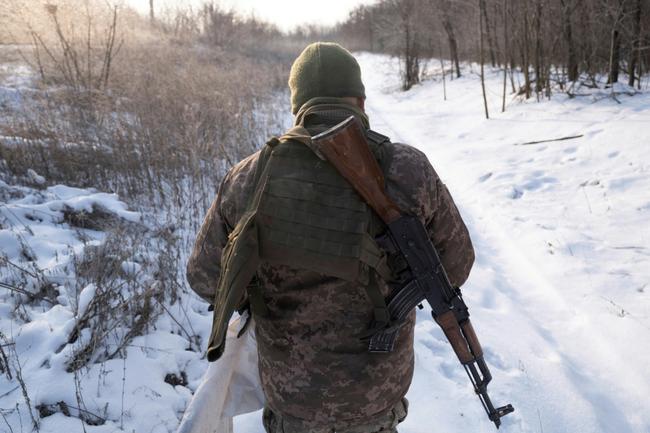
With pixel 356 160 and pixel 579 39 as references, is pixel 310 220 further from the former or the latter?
pixel 579 39

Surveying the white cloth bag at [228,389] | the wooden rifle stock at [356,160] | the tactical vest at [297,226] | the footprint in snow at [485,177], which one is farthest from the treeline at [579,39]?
the white cloth bag at [228,389]

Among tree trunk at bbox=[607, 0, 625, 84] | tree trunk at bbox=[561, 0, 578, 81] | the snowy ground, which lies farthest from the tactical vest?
tree trunk at bbox=[561, 0, 578, 81]

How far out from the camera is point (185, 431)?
4.53ft

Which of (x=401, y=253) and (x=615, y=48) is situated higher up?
(x=615, y=48)

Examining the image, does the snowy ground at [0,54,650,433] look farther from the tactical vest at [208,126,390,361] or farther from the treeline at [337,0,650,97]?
the treeline at [337,0,650,97]

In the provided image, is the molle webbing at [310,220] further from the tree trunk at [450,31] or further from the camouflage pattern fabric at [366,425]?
the tree trunk at [450,31]

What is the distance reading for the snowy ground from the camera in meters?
2.19

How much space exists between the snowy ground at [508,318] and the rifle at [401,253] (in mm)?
1009

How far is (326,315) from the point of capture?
1294 millimetres

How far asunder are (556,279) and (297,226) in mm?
3091

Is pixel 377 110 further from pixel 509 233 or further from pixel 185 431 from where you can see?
pixel 185 431

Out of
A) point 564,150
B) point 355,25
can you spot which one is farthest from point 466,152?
point 355,25

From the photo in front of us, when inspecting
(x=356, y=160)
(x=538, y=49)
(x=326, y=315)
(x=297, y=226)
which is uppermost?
(x=538, y=49)

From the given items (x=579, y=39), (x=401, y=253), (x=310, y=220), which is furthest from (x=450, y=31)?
(x=310, y=220)
